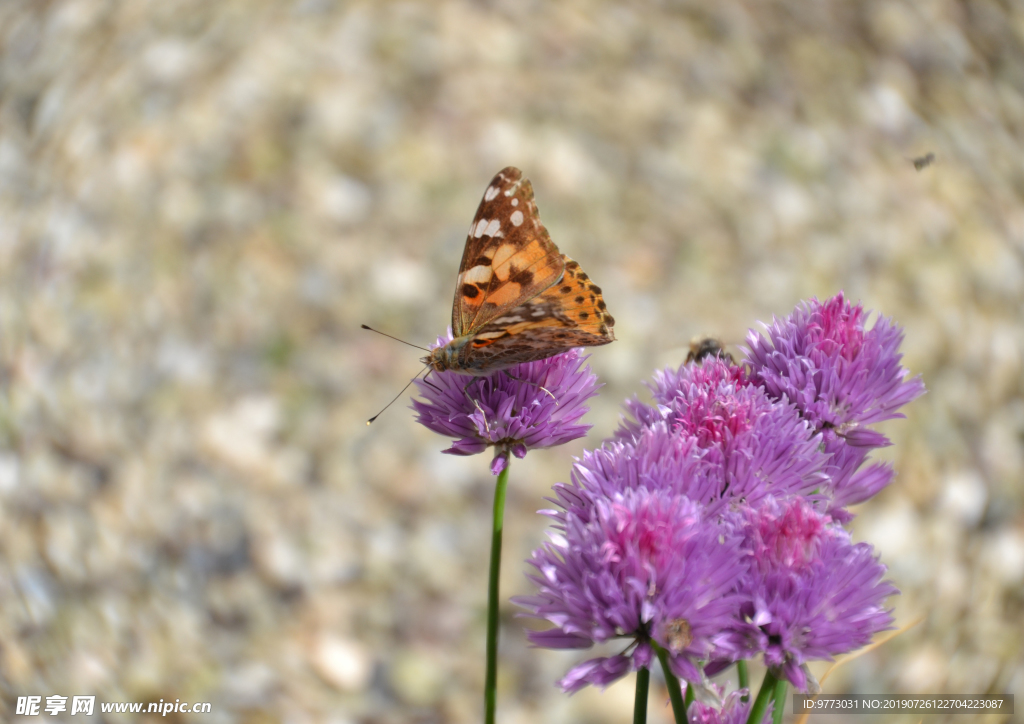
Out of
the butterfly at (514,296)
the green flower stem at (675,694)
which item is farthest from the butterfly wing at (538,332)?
the green flower stem at (675,694)

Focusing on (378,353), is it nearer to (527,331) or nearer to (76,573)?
(76,573)

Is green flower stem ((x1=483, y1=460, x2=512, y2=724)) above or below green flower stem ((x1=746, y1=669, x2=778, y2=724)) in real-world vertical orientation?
above

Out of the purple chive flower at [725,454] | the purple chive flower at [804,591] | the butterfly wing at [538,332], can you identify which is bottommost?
the purple chive flower at [804,591]

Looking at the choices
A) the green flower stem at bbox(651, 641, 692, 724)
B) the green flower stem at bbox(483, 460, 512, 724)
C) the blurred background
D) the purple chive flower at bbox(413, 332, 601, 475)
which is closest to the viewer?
the green flower stem at bbox(651, 641, 692, 724)

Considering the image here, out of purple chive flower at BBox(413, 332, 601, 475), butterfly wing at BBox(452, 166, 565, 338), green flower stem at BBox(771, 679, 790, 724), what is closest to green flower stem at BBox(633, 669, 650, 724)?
green flower stem at BBox(771, 679, 790, 724)

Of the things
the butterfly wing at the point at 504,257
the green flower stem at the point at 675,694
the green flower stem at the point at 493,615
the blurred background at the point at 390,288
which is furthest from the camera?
the blurred background at the point at 390,288

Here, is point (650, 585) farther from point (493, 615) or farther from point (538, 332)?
point (538, 332)

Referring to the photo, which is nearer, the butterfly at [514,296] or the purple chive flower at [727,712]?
the purple chive flower at [727,712]

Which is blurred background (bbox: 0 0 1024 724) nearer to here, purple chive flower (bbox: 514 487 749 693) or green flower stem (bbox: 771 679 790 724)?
green flower stem (bbox: 771 679 790 724)

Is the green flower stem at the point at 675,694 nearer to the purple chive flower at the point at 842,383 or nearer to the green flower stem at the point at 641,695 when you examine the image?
the green flower stem at the point at 641,695
